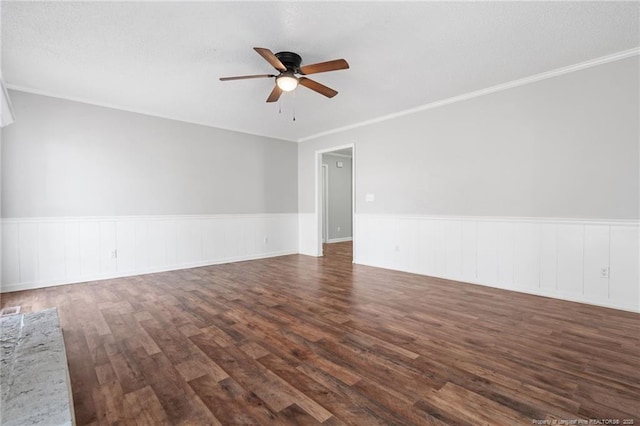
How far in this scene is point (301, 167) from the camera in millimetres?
6773

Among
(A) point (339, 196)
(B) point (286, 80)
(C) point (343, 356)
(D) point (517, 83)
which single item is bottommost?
(C) point (343, 356)

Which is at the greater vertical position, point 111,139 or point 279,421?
point 111,139

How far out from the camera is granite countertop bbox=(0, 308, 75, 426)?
1.00 m

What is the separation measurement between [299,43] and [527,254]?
3.55 m

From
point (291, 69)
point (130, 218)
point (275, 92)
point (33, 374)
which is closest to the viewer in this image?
point (33, 374)

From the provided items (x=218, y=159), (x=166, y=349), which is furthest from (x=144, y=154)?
(x=166, y=349)

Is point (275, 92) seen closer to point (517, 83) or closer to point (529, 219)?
point (517, 83)

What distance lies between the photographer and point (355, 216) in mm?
5609

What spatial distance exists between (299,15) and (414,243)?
3555mm

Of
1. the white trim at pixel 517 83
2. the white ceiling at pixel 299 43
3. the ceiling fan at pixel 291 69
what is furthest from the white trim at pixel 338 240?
the ceiling fan at pixel 291 69

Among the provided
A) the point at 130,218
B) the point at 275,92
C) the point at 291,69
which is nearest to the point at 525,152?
the point at 291,69

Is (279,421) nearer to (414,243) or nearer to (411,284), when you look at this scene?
(411,284)

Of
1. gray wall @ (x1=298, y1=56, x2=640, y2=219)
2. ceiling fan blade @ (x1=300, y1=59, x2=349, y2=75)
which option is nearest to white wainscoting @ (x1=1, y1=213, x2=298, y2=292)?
gray wall @ (x1=298, y1=56, x2=640, y2=219)

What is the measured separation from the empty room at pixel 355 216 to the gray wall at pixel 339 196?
2869 mm
